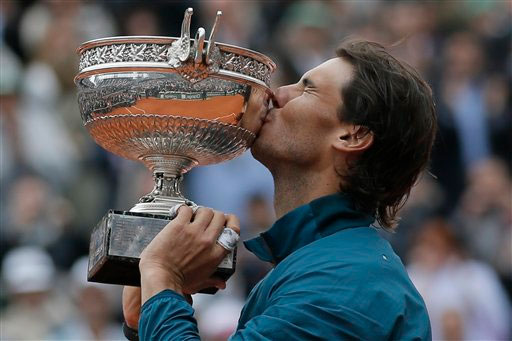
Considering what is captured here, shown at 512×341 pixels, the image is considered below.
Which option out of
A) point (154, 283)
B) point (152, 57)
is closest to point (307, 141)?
point (152, 57)

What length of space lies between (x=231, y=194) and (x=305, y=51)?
130 centimetres

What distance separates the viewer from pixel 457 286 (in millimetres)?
7062

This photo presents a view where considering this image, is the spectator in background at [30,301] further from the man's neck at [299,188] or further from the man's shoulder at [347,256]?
the man's shoulder at [347,256]

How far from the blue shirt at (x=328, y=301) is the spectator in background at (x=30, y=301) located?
4.20 meters

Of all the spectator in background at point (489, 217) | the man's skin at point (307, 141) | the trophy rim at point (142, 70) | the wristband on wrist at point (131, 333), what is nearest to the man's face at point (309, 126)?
the man's skin at point (307, 141)

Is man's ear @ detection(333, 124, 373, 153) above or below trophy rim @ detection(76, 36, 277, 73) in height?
below

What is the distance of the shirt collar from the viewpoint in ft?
9.76

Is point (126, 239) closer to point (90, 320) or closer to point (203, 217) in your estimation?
point (203, 217)

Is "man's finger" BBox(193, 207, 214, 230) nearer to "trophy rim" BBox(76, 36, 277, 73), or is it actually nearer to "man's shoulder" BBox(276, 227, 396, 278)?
"man's shoulder" BBox(276, 227, 396, 278)

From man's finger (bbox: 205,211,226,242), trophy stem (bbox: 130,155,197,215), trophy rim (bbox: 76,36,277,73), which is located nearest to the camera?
man's finger (bbox: 205,211,226,242)

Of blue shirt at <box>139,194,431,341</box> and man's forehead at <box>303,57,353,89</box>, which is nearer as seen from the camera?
blue shirt at <box>139,194,431,341</box>

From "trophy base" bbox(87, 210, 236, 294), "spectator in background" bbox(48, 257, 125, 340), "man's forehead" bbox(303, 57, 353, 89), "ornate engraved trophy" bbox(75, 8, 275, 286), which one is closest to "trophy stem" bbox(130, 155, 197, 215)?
"ornate engraved trophy" bbox(75, 8, 275, 286)

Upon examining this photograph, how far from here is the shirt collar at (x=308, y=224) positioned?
2.98 metres

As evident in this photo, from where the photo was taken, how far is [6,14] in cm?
917
